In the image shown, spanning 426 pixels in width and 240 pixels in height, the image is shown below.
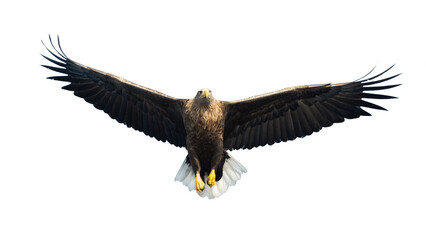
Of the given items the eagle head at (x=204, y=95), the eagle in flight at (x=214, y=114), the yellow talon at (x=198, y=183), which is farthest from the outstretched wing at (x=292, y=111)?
the yellow talon at (x=198, y=183)

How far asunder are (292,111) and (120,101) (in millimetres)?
2436

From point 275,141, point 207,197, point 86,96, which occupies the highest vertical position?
point 86,96

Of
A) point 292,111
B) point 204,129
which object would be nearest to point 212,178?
point 204,129

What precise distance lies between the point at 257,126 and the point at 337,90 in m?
1.21

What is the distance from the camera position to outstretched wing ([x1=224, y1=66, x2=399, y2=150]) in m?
10.6

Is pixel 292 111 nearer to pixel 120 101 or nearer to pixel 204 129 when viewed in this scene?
pixel 204 129

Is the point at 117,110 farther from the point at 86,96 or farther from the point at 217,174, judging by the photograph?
the point at 217,174

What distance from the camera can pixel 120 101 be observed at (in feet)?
36.0

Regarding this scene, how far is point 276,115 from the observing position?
10.8m

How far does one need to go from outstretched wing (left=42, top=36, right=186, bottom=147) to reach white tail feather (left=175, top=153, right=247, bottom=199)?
52 centimetres

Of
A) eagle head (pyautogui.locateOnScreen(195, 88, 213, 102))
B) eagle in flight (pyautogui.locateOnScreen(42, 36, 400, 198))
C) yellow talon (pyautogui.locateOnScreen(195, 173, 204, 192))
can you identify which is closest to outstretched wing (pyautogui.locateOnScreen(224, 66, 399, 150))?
eagle in flight (pyautogui.locateOnScreen(42, 36, 400, 198))

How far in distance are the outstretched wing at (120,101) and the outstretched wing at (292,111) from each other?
81 cm

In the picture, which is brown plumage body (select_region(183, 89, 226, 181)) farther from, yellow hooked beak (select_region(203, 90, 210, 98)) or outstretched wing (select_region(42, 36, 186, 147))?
outstretched wing (select_region(42, 36, 186, 147))

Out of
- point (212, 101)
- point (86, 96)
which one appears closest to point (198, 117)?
point (212, 101)
